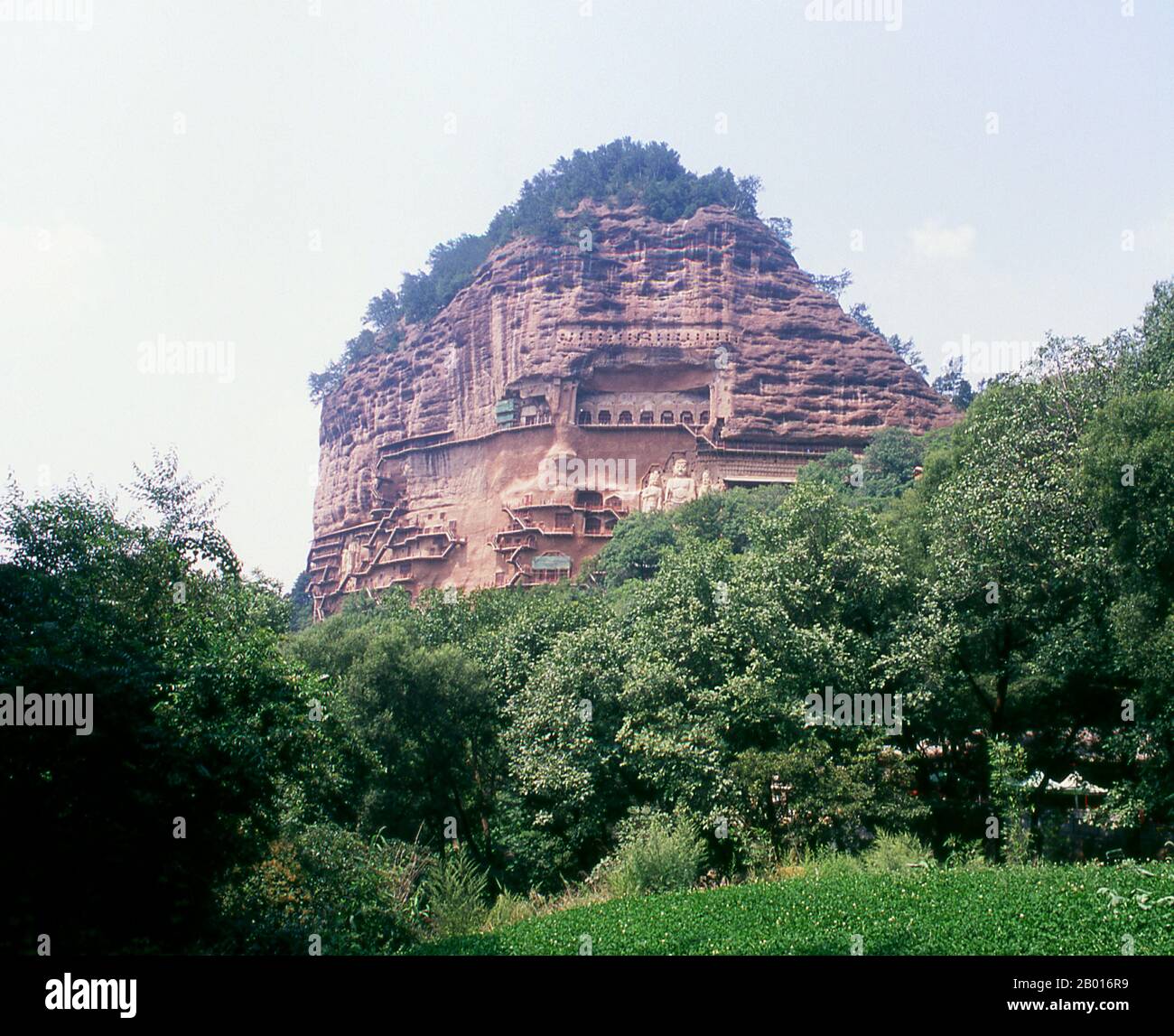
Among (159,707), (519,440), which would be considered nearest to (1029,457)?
(159,707)

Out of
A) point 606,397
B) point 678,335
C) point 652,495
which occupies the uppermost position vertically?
point 678,335

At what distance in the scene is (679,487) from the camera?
5794cm

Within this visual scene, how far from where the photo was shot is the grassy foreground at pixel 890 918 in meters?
10.4

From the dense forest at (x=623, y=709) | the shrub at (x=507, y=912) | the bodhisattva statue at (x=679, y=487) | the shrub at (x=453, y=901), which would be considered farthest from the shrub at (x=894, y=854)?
the bodhisattva statue at (x=679, y=487)

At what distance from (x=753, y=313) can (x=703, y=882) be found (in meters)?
50.0

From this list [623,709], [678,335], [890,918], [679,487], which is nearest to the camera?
[890,918]

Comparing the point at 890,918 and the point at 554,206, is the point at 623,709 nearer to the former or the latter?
the point at 890,918

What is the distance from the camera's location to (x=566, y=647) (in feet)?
66.3

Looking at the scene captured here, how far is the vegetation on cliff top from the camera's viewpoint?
221 ft

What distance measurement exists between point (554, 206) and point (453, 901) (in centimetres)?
5812
